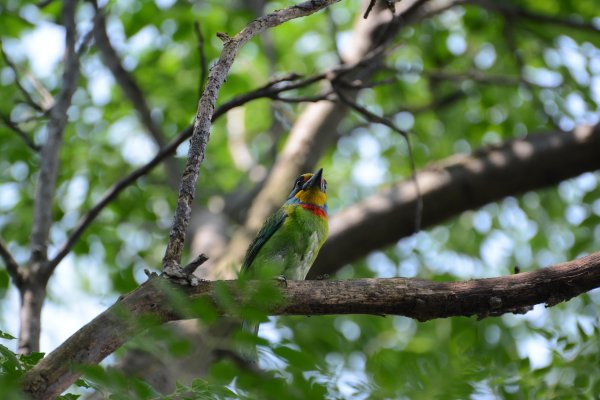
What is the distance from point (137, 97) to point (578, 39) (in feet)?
15.1

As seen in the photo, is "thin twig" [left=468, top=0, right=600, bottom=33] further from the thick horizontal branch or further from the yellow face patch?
the thick horizontal branch


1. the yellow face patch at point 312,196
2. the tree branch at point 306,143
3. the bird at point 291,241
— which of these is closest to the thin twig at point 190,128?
the bird at point 291,241

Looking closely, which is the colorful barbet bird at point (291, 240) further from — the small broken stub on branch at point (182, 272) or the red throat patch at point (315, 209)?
the small broken stub on branch at point (182, 272)

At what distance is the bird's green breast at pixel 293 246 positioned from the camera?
201 inches

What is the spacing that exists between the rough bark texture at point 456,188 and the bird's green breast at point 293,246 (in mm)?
984

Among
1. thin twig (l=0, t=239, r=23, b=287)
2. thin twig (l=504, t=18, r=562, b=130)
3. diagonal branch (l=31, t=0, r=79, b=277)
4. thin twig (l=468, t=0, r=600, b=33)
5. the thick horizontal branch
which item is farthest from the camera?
thin twig (l=504, t=18, r=562, b=130)

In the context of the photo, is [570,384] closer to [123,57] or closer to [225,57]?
[225,57]

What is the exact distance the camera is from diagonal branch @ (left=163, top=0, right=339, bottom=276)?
106 inches

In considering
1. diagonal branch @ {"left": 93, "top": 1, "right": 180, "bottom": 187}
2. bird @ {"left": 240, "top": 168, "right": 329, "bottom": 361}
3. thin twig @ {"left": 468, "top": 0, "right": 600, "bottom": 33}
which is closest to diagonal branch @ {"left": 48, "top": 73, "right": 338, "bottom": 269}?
bird @ {"left": 240, "top": 168, "right": 329, "bottom": 361}

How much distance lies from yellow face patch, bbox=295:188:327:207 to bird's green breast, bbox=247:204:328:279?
43cm

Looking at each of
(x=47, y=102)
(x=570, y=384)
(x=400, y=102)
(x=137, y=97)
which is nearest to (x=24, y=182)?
(x=137, y=97)

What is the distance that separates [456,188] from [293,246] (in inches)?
78.5

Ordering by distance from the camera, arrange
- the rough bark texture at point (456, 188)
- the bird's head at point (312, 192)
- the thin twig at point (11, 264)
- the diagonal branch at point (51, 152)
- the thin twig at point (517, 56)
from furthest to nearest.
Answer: the thin twig at point (517, 56) → the rough bark texture at point (456, 188) → the bird's head at point (312, 192) → the diagonal branch at point (51, 152) → the thin twig at point (11, 264)

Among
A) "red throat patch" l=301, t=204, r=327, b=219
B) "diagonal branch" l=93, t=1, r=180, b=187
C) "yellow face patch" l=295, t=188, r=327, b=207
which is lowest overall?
"red throat patch" l=301, t=204, r=327, b=219
